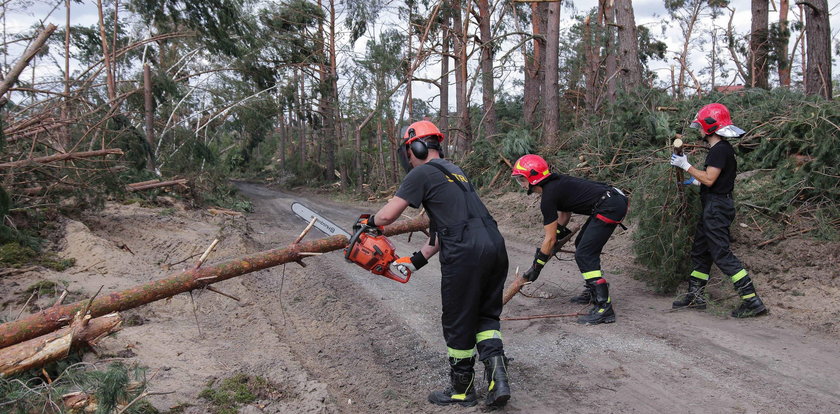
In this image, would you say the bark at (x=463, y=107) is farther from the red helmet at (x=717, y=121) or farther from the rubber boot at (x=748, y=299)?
the rubber boot at (x=748, y=299)

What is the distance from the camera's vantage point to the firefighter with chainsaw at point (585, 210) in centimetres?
494

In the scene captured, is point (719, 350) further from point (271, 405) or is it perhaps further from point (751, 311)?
point (271, 405)

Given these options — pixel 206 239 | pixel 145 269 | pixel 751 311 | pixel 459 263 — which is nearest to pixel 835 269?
pixel 751 311

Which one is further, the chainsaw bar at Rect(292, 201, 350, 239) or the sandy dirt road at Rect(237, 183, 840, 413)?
the chainsaw bar at Rect(292, 201, 350, 239)

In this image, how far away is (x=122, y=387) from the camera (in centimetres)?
282

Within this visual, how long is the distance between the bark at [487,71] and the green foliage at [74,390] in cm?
1424

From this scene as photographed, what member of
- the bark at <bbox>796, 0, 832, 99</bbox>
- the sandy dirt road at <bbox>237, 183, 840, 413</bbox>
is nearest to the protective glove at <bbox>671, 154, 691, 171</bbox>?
the sandy dirt road at <bbox>237, 183, 840, 413</bbox>

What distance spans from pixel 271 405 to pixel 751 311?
4.35 metres

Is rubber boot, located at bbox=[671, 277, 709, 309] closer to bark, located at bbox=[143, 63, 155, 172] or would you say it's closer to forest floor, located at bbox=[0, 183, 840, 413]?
forest floor, located at bbox=[0, 183, 840, 413]

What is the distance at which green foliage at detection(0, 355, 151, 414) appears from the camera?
275 cm

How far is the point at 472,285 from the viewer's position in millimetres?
3336

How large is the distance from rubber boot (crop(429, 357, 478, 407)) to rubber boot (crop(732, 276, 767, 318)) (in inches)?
117

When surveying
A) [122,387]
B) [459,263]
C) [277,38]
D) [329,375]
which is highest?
[277,38]

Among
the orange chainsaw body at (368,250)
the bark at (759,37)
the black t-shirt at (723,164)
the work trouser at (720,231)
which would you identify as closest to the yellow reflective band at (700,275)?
the work trouser at (720,231)
